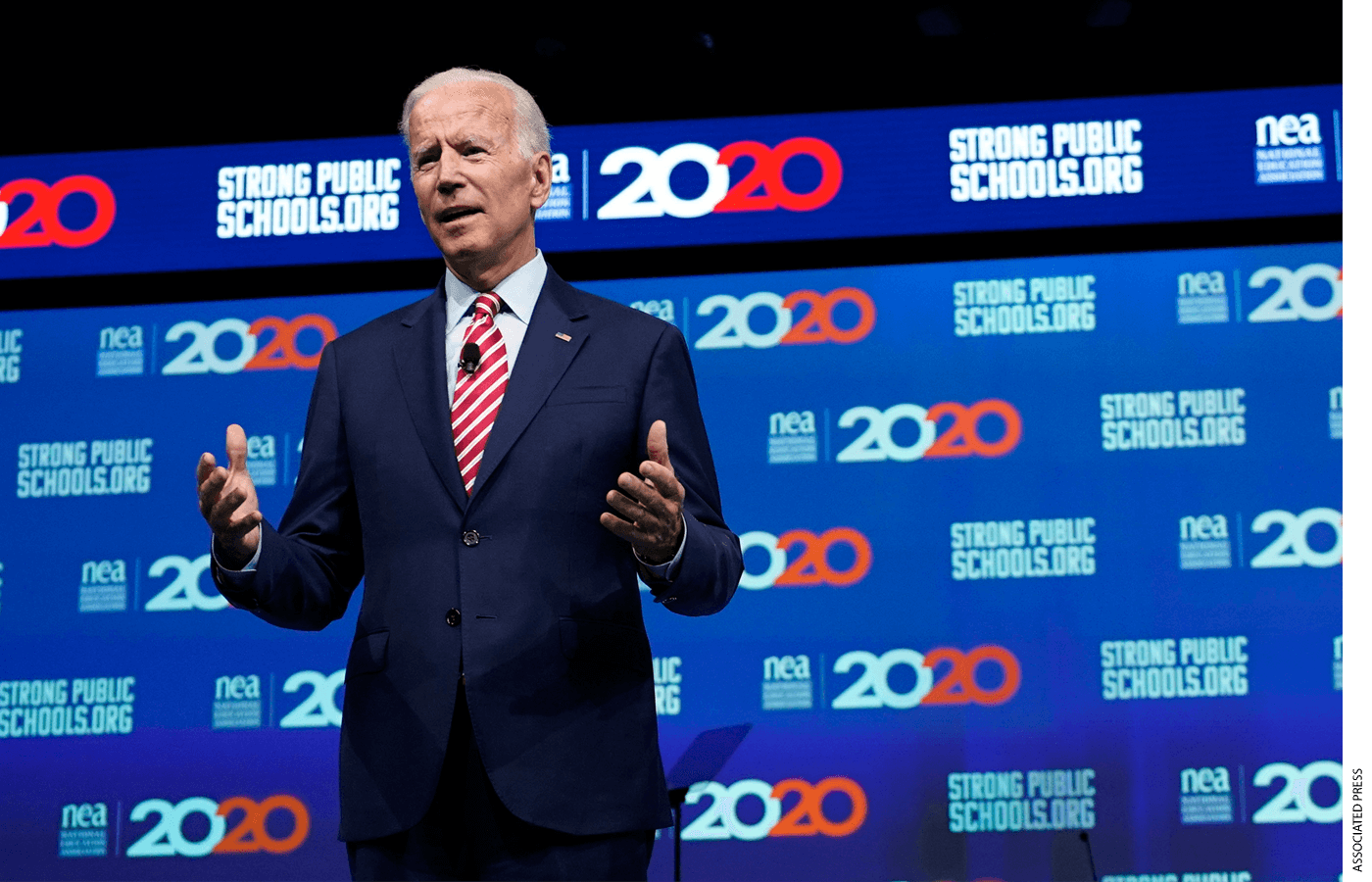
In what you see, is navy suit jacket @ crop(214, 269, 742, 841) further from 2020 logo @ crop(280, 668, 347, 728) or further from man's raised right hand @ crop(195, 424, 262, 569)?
2020 logo @ crop(280, 668, 347, 728)

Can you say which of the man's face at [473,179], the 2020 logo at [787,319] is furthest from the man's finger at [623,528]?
the 2020 logo at [787,319]

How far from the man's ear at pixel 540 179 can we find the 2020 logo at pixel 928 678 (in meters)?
3.32

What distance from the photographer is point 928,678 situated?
15.8 ft

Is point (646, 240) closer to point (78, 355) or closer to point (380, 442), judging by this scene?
→ point (78, 355)

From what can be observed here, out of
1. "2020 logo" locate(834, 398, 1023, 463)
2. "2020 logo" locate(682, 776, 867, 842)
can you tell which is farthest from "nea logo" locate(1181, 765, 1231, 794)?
"2020 logo" locate(834, 398, 1023, 463)

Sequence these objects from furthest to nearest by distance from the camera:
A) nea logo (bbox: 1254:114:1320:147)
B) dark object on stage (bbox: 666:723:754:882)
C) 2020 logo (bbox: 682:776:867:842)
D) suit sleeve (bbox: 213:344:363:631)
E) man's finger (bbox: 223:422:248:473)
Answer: nea logo (bbox: 1254:114:1320:147)
2020 logo (bbox: 682:776:867:842)
dark object on stage (bbox: 666:723:754:882)
suit sleeve (bbox: 213:344:363:631)
man's finger (bbox: 223:422:248:473)

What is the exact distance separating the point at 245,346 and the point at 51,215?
1031 mm

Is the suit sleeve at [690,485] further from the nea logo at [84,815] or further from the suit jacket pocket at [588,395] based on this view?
the nea logo at [84,815]

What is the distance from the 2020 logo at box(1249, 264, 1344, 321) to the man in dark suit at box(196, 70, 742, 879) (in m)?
3.83

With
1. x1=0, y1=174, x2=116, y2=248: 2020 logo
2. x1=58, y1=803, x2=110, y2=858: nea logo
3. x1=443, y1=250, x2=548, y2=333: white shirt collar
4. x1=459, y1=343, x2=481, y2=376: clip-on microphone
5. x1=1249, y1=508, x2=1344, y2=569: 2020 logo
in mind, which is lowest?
x1=58, y1=803, x2=110, y2=858: nea logo

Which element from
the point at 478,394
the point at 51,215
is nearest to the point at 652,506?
the point at 478,394

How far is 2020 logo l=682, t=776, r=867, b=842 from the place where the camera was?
15.6ft

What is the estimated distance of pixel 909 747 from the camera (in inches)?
187
